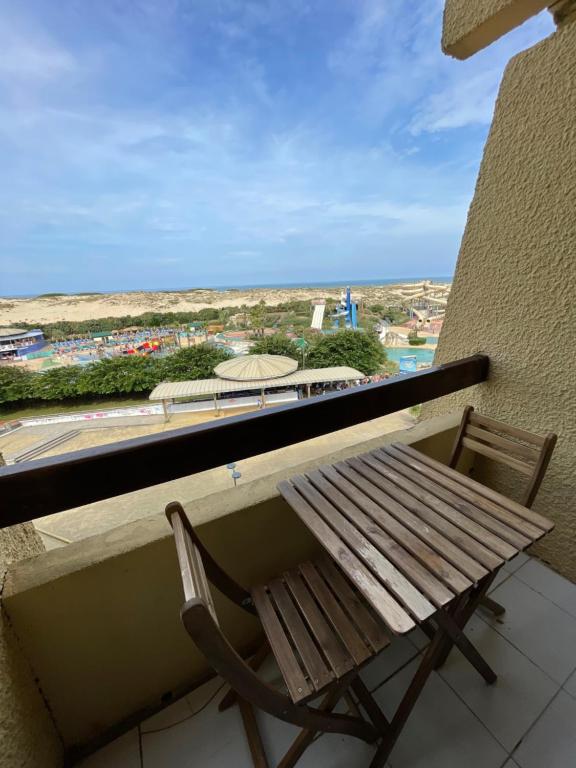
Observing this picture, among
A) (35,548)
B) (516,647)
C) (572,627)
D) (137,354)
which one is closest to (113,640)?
(35,548)

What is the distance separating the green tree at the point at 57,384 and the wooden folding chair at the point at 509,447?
3328 mm

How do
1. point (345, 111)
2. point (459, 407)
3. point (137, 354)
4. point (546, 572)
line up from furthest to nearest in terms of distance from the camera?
point (345, 111)
point (137, 354)
point (459, 407)
point (546, 572)

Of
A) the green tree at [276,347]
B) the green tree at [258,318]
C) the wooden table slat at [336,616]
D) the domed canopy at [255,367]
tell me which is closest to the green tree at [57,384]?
the domed canopy at [255,367]

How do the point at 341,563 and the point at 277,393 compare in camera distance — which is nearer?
the point at 341,563

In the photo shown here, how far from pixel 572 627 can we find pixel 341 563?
113 centimetres

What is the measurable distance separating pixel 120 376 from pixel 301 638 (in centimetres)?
310

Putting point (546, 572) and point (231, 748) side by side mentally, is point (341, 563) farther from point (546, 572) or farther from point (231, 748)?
point (546, 572)

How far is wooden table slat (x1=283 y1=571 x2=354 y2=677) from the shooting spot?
2.14ft

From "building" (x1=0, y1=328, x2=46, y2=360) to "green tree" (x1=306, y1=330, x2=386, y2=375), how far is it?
305cm

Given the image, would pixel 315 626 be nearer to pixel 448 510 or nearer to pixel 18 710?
pixel 448 510

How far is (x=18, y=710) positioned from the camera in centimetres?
65

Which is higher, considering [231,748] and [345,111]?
[345,111]

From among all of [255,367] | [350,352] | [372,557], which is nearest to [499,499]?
[372,557]

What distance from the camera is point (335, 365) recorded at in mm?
3877
